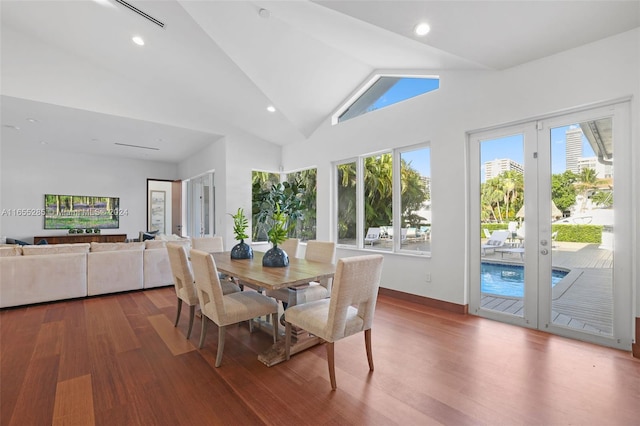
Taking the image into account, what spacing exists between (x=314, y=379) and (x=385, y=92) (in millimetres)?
4115

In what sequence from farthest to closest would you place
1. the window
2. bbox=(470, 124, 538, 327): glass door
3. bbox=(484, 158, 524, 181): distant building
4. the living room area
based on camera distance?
1. the window
2. bbox=(484, 158, 524, 181): distant building
3. bbox=(470, 124, 538, 327): glass door
4. the living room area

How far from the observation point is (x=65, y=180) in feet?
24.3

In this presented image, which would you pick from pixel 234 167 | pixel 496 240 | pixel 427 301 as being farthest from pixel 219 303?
pixel 234 167

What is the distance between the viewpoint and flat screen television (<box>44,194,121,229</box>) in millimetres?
7234

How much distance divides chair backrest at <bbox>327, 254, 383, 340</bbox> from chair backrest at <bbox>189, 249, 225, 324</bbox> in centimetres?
92

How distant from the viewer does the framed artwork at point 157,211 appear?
878 cm

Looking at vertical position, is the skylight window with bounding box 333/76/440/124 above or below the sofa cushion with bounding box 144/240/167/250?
above

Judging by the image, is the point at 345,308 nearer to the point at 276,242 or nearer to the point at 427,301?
the point at 276,242

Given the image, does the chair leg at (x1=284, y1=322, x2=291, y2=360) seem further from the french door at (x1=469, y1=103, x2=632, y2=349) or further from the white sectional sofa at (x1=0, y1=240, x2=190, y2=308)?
the white sectional sofa at (x1=0, y1=240, x2=190, y2=308)

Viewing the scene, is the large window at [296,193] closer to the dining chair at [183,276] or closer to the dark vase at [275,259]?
the dark vase at [275,259]

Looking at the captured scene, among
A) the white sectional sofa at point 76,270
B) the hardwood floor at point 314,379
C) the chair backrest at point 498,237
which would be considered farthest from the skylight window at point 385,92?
the white sectional sofa at point 76,270

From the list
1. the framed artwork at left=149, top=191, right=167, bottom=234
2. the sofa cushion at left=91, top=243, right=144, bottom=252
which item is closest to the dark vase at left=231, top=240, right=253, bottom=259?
the sofa cushion at left=91, top=243, right=144, bottom=252

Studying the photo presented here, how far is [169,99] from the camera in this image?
5375 mm

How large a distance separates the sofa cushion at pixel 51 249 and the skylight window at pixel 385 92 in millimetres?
4692
